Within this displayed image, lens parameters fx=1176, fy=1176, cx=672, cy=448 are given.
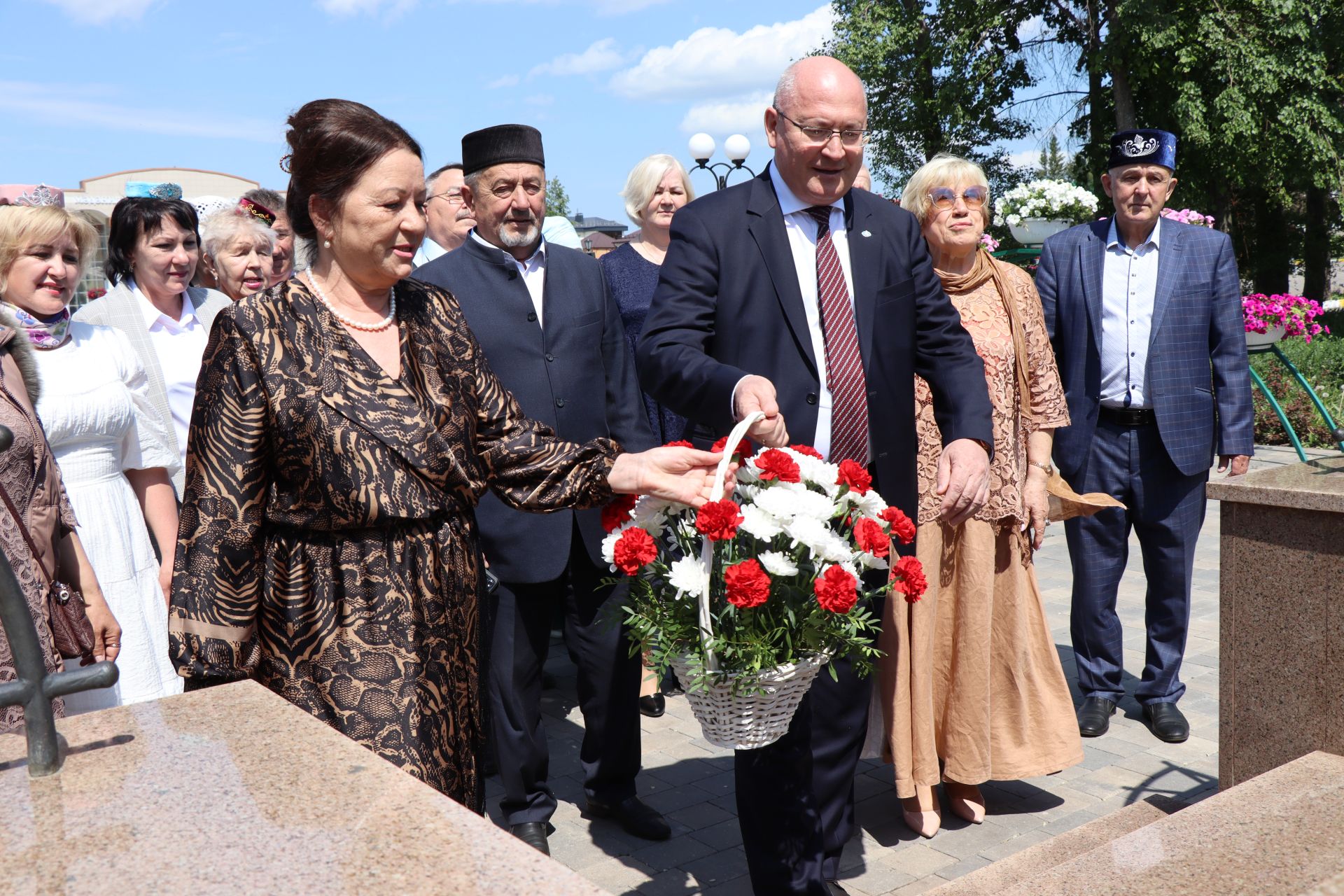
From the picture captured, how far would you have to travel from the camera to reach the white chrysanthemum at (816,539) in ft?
8.52

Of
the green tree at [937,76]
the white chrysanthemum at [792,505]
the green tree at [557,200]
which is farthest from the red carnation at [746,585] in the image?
the green tree at [557,200]

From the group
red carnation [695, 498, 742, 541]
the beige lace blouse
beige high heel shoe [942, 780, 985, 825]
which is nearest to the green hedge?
the beige lace blouse

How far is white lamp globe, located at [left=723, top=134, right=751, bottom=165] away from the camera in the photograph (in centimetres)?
1783

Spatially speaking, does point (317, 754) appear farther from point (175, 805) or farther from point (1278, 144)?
point (1278, 144)

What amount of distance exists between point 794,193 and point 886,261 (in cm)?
36

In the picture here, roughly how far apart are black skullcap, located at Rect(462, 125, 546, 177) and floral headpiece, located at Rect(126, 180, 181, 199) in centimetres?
179

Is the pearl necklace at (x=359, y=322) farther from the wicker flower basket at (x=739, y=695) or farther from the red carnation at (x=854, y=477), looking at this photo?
the red carnation at (x=854, y=477)

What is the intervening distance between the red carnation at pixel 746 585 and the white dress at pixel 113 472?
7.44 ft

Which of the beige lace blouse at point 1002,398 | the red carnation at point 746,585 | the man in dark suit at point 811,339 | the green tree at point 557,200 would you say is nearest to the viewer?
the red carnation at point 746,585

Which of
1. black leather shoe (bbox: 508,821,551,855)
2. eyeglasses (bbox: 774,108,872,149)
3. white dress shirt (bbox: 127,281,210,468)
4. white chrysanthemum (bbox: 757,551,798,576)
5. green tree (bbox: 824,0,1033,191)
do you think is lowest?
black leather shoe (bbox: 508,821,551,855)

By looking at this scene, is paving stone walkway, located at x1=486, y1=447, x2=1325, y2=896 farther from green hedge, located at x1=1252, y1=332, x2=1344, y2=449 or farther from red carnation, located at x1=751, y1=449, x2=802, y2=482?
green hedge, located at x1=1252, y1=332, x2=1344, y2=449

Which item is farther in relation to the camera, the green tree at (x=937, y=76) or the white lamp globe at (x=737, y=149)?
the green tree at (x=937, y=76)

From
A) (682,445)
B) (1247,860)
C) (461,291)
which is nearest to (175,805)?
(682,445)

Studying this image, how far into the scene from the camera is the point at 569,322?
4.34 meters
